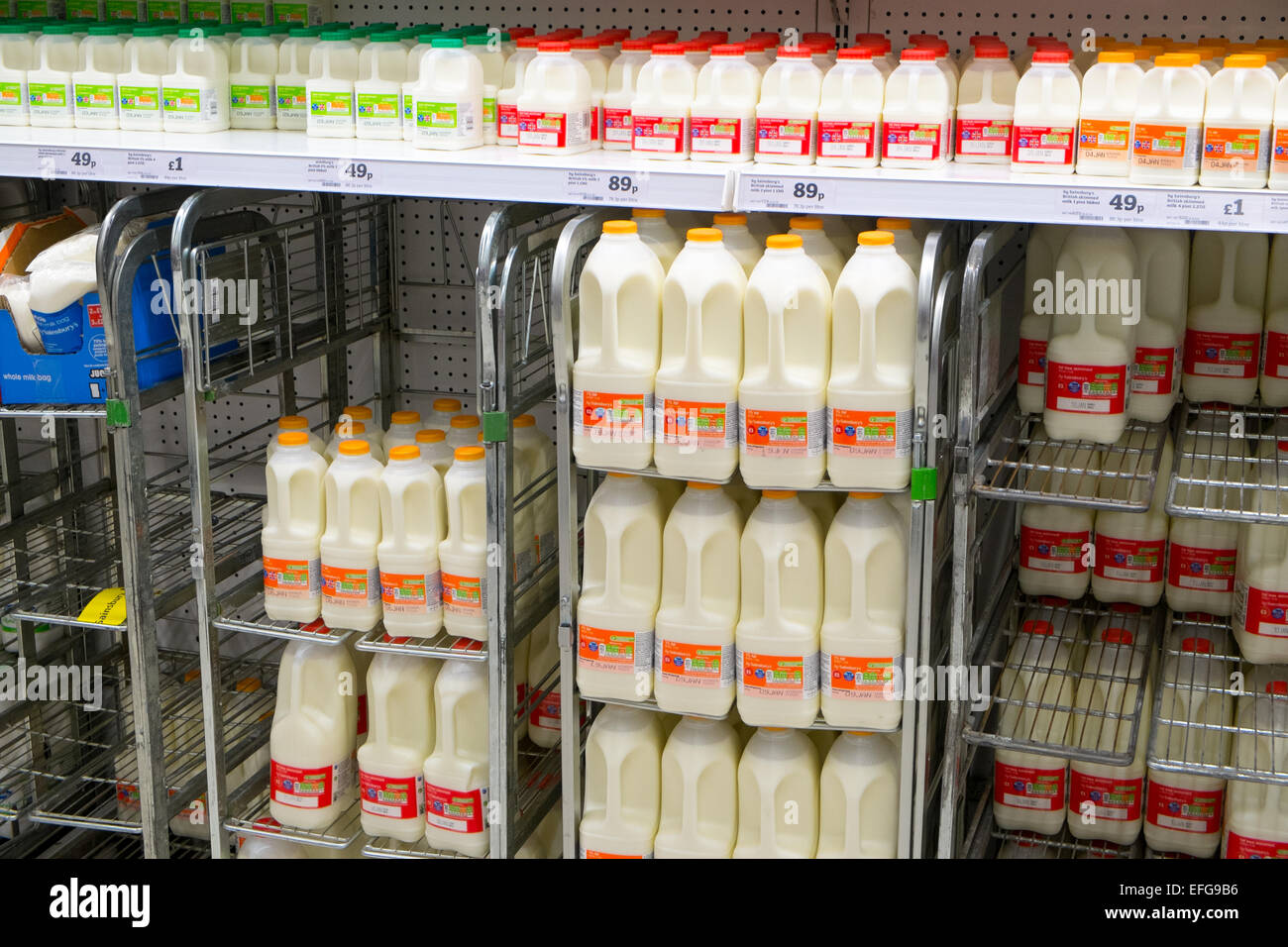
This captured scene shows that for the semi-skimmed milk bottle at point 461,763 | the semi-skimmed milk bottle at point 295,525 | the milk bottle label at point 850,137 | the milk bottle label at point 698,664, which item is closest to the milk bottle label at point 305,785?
the semi-skimmed milk bottle at point 461,763

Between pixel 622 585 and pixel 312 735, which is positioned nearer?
pixel 622 585

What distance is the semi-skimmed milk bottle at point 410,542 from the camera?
2.89m

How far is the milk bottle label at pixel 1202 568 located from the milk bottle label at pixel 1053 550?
19 cm

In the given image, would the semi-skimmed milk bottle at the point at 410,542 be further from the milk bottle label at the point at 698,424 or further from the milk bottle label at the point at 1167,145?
the milk bottle label at the point at 1167,145

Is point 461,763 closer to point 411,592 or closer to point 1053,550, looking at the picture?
point 411,592

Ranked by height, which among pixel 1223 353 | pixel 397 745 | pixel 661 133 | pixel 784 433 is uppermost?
pixel 661 133

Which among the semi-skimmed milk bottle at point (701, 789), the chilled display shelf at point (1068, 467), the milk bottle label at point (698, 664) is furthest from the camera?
the semi-skimmed milk bottle at point (701, 789)

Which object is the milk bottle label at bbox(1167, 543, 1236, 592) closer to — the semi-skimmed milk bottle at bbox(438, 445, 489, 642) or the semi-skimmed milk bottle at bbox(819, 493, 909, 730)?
the semi-skimmed milk bottle at bbox(819, 493, 909, 730)

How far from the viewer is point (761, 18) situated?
130 inches

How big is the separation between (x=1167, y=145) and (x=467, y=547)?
5.09 ft

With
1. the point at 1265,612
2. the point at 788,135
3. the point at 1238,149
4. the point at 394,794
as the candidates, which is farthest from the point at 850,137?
the point at 394,794

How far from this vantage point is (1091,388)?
8.66 ft

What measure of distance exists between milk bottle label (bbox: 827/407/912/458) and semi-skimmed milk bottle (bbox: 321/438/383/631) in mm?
1015

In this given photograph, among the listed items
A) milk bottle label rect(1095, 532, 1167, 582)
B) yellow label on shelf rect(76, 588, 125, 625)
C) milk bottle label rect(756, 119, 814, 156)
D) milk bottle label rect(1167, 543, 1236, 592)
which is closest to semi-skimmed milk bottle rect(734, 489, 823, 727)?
milk bottle label rect(756, 119, 814, 156)
